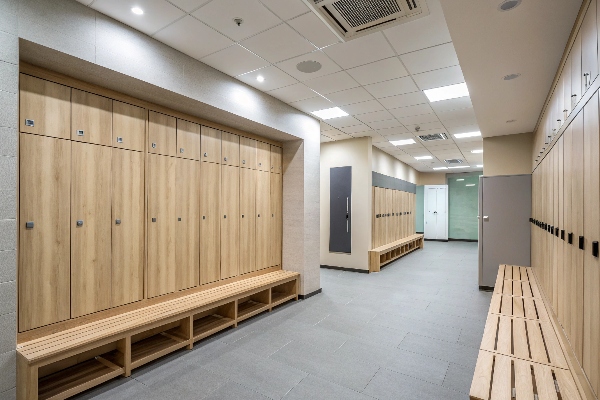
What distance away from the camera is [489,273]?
5652mm

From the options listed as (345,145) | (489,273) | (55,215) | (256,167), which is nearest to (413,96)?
(256,167)

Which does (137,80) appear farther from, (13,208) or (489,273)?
(489,273)

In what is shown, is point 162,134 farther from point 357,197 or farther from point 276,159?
point 357,197

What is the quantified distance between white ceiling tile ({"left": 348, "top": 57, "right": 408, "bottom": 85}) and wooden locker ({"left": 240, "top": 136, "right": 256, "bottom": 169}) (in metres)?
1.81

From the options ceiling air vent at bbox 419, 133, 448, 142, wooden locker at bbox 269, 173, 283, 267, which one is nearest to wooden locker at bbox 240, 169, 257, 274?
wooden locker at bbox 269, 173, 283, 267

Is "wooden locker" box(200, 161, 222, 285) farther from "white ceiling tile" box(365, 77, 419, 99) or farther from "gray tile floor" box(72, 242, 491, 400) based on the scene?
"white ceiling tile" box(365, 77, 419, 99)

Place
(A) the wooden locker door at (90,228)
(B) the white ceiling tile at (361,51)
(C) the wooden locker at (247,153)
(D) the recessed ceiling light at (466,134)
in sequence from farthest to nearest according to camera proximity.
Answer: (D) the recessed ceiling light at (466,134), (C) the wooden locker at (247,153), (B) the white ceiling tile at (361,51), (A) the wooden locker door at (90,228)

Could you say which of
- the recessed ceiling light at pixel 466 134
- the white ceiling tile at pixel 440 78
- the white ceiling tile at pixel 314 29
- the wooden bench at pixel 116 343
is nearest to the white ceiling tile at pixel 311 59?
the white ceiling tile at pixel 314 29

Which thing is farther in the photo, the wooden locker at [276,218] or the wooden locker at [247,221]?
the wooden locker at [276,218]

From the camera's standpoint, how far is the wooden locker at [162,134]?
3.48 m

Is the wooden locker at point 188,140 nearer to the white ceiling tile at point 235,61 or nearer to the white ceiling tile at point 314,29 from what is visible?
the white ceiling tile at point 235,61

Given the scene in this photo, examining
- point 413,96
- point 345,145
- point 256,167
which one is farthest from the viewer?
point 345,145

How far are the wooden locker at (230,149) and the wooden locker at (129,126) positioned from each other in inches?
44.6

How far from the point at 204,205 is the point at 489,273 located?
5.03 metres
